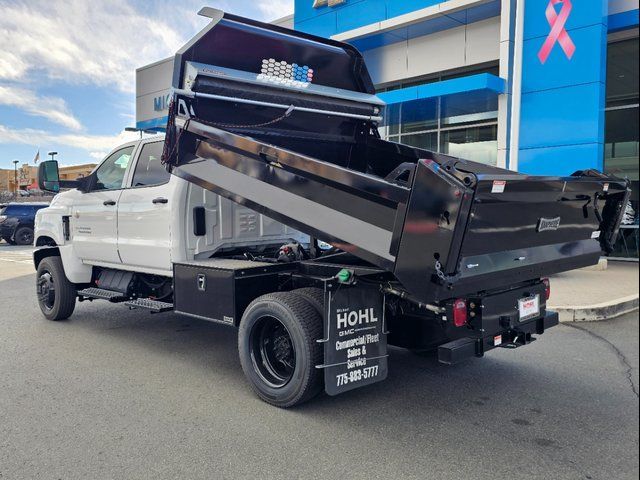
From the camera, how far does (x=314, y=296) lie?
4.16m

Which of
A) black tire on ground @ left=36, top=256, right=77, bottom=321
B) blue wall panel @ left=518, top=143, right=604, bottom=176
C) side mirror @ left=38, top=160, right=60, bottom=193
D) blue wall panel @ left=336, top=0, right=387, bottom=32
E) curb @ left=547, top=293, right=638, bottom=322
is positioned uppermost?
blue wall panel @ left=336, top=0, right=387, bottom=32

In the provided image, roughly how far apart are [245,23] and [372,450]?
3897 mm

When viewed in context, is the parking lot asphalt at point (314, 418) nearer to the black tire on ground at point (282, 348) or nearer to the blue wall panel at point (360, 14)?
the black tire on ground at point (282, 348)

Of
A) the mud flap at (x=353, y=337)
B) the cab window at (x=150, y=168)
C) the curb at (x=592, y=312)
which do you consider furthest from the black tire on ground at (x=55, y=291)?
the curb at (x=592, y=312)

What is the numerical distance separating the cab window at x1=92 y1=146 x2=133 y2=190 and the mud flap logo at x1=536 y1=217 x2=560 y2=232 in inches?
182

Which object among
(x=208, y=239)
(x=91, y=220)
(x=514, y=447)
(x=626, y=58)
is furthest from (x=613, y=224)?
(x=626, y=58)

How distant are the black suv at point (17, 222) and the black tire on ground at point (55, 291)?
17001 mm

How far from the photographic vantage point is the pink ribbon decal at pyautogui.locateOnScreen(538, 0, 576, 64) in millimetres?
11361

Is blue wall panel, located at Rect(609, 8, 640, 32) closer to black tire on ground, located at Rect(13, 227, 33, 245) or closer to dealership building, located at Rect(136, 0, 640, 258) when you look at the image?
dealership building, located at Rect(136, 0, 640, 258)

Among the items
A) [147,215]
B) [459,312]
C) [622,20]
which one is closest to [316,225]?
[459,312]

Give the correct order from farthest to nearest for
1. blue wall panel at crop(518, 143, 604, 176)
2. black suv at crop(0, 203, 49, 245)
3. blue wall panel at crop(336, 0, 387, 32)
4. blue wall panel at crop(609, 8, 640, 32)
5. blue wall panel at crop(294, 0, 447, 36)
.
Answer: black suv at crop(0, 203, 49, 245) < blue wall panel at crop(336, 0, 387, 32) < blue wall panel at crop(294, 0, 447, 36) < blue wall panel at crop(518, 143, 604, 176) < blue wall panel at crop(609, 8, 640, 32)

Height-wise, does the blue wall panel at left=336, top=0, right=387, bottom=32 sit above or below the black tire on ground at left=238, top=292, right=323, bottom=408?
above

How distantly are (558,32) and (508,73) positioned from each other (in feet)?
4.26

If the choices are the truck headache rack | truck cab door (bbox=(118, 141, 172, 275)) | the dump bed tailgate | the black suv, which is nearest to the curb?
the truck headache rack
